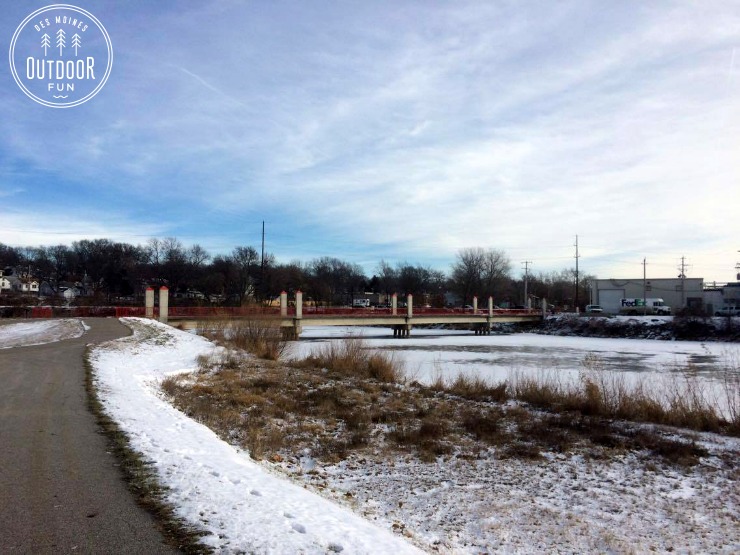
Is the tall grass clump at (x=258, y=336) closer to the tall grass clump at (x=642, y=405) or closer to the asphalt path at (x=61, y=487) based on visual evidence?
the tall grass clump at (x=642, y=405)

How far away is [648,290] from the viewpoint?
101938 millimetres

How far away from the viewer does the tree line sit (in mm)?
100438

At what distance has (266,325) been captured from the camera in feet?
87.2

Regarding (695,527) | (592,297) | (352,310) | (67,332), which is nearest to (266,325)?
(67,332)

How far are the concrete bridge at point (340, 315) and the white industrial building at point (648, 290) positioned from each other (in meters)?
23.7

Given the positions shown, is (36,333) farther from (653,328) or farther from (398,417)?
(653,328)

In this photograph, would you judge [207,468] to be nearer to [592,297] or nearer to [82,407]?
[82,407]

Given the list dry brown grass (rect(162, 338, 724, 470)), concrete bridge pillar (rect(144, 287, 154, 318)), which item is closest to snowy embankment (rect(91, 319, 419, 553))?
dry brown grass (rect(162, 338, 724, 470))

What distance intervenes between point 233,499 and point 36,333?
26.6 meters

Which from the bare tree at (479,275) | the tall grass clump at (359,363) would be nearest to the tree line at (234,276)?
the bare tree at (479,275)

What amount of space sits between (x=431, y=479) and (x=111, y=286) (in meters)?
112

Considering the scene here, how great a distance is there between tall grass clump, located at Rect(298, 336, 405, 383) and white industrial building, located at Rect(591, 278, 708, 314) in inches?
3153

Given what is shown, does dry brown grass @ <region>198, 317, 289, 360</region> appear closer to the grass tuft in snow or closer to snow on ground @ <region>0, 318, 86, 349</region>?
snow on ground @ <region>0, 318, 86, 349</region>

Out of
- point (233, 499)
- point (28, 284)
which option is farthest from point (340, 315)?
point (28, 284)
